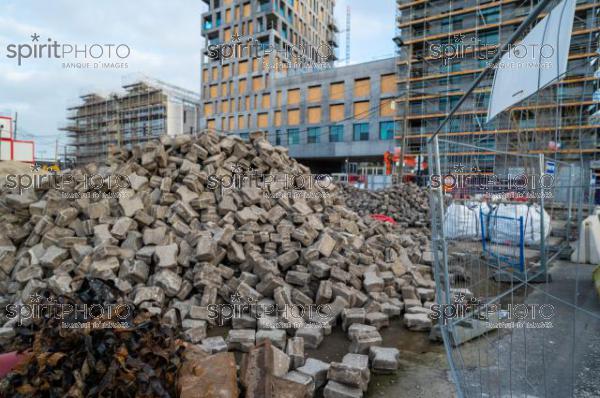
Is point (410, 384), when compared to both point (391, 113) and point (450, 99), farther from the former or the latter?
point (391, 113)

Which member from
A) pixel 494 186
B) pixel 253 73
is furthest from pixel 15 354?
pixel 253 73

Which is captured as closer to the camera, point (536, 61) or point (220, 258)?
point (536, 61)

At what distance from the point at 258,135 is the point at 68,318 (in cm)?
596

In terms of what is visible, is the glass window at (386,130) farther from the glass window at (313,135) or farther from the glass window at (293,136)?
the glass window at (293,136)

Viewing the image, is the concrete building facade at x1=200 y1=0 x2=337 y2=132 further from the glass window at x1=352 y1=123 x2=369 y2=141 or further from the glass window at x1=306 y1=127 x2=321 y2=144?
the glass window at x1=352 y1=123 x2=369 y2=141

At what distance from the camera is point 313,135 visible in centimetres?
4069

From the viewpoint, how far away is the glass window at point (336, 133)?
1522 inches

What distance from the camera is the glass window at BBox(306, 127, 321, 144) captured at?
132ft

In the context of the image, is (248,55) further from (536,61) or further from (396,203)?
(536,61)

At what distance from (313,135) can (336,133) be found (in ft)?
10.1

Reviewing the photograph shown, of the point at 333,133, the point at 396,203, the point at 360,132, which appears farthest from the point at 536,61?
the point at 333,133

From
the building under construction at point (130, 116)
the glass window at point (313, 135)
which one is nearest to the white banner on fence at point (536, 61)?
the glass window at point (313, 135)

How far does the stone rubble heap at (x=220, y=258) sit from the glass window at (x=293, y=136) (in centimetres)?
3514

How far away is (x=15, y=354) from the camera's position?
2.70 meters
